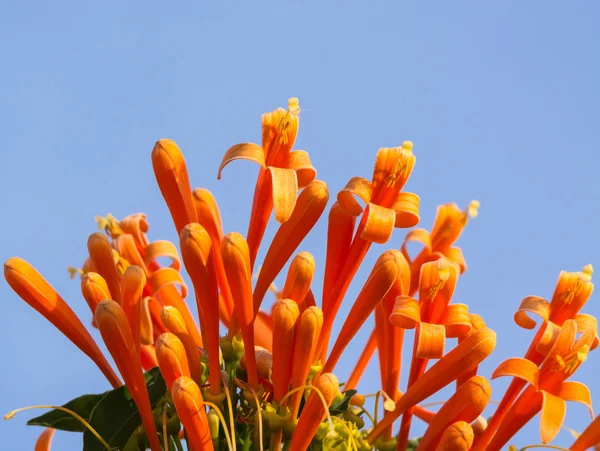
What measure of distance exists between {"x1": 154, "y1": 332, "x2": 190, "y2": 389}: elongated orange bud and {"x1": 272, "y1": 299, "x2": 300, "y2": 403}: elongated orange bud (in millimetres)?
327

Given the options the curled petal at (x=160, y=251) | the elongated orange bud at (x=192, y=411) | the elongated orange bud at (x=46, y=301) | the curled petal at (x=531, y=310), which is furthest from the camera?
the curled petal at (x=160, y=251)

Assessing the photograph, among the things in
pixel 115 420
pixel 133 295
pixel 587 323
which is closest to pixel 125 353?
pixel 133 295

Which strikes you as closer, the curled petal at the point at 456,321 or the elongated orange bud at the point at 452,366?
the elongated orange bud at the point at 452,366

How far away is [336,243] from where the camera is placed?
3.84m

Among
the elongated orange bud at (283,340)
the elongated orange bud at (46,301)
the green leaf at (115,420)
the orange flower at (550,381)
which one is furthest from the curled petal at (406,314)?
the elongated orange bud at (46,301)

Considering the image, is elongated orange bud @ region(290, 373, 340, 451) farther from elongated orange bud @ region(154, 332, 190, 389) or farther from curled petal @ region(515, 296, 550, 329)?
curled petal @ region(515, 296, 550, 329)

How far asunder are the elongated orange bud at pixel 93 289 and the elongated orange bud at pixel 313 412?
82cm

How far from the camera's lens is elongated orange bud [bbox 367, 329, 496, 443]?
11.9 feet

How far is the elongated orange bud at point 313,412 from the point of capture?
11.1 feet

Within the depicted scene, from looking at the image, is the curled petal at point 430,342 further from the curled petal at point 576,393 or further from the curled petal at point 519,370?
the curled petal at point 576,393

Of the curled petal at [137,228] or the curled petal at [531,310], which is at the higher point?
the curled petal at [137,228]

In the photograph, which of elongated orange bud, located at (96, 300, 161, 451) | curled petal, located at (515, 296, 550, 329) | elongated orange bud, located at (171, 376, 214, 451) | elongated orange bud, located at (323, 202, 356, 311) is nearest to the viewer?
elongated orange bud, located at (171, 376, 214, 451)

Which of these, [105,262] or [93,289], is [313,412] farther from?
[105,262]

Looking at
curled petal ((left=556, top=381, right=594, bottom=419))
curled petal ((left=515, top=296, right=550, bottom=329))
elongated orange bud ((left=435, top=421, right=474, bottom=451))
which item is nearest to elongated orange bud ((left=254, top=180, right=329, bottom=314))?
elongated orange bud ((left=435, top=421, right=474, bottom=451))
